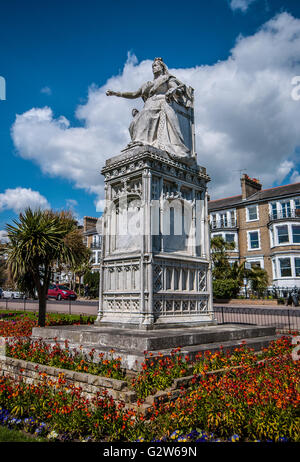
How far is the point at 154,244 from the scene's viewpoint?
378 inches

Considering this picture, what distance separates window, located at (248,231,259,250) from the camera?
139 feet

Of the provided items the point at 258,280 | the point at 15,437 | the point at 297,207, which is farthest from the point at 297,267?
the point at 15,437

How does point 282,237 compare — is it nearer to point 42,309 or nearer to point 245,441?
point 42,309

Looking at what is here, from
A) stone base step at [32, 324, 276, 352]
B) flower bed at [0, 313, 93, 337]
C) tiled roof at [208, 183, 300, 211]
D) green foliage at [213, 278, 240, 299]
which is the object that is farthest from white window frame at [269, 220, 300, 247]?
stone base step at [32, 324, 276, 352]

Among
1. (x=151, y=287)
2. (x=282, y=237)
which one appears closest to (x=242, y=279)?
(x=282, y=237)

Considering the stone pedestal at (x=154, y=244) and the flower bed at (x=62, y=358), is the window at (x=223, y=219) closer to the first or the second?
the stone pedestal at (x=154, y=244)

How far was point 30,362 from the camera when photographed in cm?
712

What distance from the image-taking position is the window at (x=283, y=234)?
38.5 metres

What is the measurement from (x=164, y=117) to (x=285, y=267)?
3096 cm

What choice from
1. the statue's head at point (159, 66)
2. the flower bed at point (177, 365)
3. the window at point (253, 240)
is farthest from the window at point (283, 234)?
the flower bed at point (177, 365)

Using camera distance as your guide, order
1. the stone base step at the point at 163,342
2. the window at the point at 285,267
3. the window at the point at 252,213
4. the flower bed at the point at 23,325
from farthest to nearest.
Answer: the window at the point at 252,213, the window at the point at 285,267, the flower bed at the point at 23,325, the stone base step at the point at 163,342

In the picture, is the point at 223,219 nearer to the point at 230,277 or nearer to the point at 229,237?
the point at 229,237

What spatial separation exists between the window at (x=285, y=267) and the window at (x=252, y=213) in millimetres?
6956

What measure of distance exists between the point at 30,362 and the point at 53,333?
1561 mm
